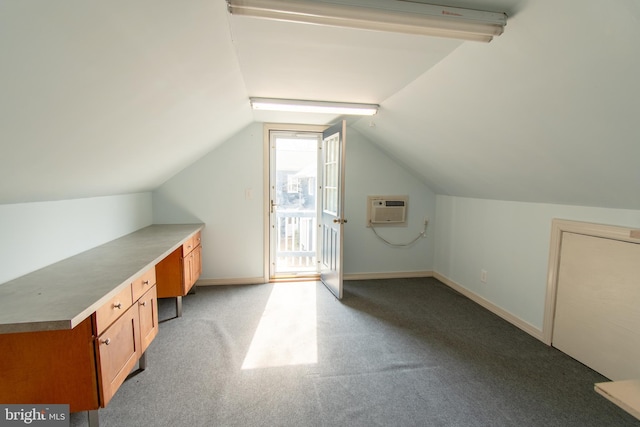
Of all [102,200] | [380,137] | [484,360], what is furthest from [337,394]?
[380,137]

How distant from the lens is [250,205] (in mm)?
3777

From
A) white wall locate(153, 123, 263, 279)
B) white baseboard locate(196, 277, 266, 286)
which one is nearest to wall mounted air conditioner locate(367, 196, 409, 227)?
white wall locate(153, 123, 263, 279)

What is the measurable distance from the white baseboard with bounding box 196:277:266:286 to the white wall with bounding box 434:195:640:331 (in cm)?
255

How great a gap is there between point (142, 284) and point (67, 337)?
1.96 feet

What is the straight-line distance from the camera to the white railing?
500cm

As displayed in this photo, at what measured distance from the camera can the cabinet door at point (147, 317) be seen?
1885mm

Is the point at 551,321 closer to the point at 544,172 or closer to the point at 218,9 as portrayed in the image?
the point at 544,172

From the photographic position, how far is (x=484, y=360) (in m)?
2.25

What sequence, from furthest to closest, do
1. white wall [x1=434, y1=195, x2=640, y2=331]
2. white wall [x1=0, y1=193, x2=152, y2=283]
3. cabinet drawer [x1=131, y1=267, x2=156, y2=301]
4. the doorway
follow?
the doorway, white wall [x1=434, y1=195, x2=640, y2=331], cabinet drawer [x1=131, y1=267, x2=156, y2=301], white wall [x1=0, y1=193, x2=152, y2=283]

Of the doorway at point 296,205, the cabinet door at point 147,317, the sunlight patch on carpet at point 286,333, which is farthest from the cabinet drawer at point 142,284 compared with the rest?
the doorway at point 296,205

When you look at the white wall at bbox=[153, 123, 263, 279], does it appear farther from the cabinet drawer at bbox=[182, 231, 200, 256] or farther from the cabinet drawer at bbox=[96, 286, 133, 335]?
the cabinet drawer at bbox=[96, 286, 133, 335]

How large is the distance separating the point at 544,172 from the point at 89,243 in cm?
350

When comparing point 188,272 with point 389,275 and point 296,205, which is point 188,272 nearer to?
point 296,205

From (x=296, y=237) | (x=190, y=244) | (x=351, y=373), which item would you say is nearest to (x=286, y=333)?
(x=351, y=373)
